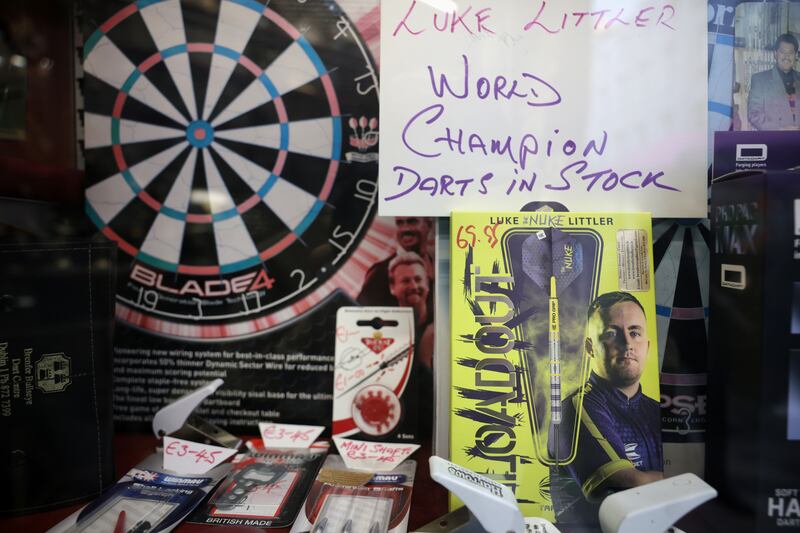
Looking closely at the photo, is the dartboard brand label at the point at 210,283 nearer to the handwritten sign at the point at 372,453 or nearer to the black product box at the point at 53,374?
the black product box at the point at 53,374

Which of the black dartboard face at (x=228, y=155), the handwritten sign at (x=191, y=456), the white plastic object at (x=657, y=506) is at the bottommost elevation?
the handwritten sign at (x=191, y=456)

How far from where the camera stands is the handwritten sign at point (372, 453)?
1164mm

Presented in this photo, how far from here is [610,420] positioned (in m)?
0.99

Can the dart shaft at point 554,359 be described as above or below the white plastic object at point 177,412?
above

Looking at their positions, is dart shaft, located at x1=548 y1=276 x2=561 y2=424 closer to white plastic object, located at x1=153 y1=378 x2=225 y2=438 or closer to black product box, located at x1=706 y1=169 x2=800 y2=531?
black product box, located at x1=706 y1=169 x2=800 y2=531

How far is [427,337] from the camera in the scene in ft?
4.29

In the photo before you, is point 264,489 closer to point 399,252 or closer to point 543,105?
point 399,252

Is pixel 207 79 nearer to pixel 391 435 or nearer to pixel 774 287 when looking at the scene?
pixel 391 435

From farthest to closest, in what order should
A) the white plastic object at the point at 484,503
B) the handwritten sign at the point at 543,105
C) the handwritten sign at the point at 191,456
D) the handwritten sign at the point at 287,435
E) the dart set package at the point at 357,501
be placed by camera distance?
1. the handwritten sign at the point at 287,435
2. the handwritten sign at the point at 191,456
3. the handwritten sign at the point at 543,105
4. the dart set package at the point at 357,501
5. the white plastic object at the point at 484,503

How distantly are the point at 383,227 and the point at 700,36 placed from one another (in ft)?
2.49

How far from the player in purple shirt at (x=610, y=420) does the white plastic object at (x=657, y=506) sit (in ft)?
0.24

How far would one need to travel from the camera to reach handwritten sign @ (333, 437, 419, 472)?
1.16 meters

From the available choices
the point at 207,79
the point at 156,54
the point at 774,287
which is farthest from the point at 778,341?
the point at 156,54

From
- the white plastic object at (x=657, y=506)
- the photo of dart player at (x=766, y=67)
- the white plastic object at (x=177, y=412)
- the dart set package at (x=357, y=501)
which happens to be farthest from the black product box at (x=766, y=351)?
the white plastic object at (x=177, y=412)
